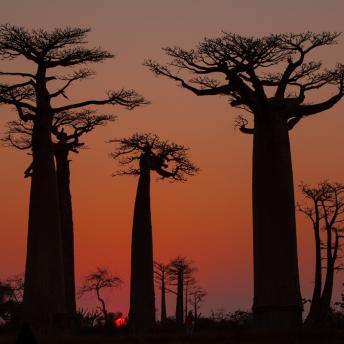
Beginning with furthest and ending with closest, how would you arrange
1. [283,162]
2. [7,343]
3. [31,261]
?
[31,261], [283,162], [7,343]

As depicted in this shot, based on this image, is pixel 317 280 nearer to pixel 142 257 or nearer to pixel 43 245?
A: pixel 142 257

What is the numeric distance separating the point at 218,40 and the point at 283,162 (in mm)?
2775

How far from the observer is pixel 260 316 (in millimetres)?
20438

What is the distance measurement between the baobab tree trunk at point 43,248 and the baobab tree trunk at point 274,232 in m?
4.56

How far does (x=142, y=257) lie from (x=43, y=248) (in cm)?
688

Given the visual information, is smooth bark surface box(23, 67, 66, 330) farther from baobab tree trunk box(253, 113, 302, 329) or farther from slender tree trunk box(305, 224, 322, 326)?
slender tree trunk box(305, 224, 322, 326)

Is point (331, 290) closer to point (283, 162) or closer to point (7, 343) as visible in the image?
point (283, 162)

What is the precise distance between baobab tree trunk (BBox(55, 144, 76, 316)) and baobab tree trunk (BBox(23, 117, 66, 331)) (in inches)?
212

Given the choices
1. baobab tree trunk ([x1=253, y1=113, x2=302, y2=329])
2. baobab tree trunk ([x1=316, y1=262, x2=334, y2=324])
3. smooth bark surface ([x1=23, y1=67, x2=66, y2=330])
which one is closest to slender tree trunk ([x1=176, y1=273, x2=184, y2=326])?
baobab tree trunk ([x1=316, y1=262, x2=334, y2=324])

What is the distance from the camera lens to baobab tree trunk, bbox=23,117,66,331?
22266 mm

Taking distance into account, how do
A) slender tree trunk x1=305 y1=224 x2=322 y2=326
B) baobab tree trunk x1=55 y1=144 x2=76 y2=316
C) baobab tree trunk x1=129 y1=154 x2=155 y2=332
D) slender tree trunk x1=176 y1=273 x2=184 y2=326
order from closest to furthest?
slender tree trunk x1=305 y1=224 x2=322 y2=326
baobab tree trunk x1=129 y1=154 x2=155 y2=332
baobab tree trunk x1=55 y1=144 x2=76 y2=316
slender tree trunk x1=176 y1=273 x2=184 y2=326

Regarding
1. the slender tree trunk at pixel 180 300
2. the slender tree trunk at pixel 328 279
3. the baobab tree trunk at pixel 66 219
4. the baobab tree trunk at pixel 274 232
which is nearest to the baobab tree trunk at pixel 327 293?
the slender tree trunk at pixel 328 279

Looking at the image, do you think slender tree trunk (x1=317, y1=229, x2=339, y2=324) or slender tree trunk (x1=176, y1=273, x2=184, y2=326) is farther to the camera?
slender tree trunk (x1=176, y1=273, x2=184, y2=326)

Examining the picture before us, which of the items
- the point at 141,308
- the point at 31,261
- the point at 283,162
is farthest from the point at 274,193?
the point at 141,308
